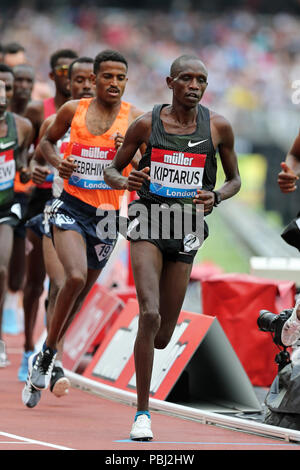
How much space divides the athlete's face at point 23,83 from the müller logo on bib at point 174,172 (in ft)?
14.5

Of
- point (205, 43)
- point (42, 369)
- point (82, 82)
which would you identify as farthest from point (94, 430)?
point (205, 43)

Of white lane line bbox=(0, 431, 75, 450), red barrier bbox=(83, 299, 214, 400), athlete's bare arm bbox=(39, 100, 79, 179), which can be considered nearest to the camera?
white lane line bbox=(0, 431, 75, 450)

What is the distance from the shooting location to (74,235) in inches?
306

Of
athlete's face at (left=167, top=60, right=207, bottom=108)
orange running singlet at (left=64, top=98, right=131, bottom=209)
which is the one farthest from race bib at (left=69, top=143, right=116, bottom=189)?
athlete's face at (left=167, top=60, right=207, bottom=108)

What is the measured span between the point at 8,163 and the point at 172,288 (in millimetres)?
3000

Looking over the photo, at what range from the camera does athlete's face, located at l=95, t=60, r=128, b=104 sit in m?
7.85

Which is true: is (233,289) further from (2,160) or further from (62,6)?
(62,6)

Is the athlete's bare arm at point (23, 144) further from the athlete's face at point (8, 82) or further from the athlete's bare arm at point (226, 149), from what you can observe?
the athlete's bare arm at point (226, 149)

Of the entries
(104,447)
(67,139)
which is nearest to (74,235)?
(67,139)

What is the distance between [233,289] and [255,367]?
0.74 m

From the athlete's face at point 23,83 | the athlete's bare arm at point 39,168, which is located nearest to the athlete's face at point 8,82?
the athlete's face at point 23,83

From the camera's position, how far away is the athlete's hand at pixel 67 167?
771 cm

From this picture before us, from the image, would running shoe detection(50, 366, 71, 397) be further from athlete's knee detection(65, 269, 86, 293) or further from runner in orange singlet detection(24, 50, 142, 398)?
athlete's knee detection(65, 269, 86, 293)

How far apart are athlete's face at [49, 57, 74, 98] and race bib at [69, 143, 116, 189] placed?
6.41 ft
